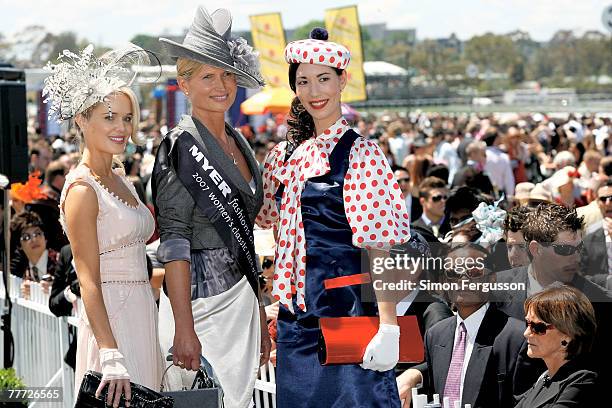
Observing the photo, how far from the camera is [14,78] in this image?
675cm

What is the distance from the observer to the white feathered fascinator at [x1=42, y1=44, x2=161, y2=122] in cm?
402

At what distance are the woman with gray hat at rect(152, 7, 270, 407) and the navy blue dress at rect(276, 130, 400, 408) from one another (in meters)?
0.26

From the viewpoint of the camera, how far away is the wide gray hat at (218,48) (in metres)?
4.05

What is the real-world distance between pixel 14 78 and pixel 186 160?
3101mm

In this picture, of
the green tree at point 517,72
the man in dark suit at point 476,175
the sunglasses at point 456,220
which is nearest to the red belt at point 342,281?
the sunglasses at point 456,220

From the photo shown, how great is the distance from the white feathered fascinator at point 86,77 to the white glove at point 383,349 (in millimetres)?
1261

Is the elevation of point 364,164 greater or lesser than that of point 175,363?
greater

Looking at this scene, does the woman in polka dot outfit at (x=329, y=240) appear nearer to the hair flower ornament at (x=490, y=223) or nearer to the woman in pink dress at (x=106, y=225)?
the woman in pink dress at (x=106, y=225)

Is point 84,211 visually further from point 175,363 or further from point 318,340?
point 318,340

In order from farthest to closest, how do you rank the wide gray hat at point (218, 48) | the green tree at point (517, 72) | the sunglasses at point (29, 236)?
the green tree at point (517, 72) < the sunglasses at point (29, 236) < the wide gray hat at point (218, 48)

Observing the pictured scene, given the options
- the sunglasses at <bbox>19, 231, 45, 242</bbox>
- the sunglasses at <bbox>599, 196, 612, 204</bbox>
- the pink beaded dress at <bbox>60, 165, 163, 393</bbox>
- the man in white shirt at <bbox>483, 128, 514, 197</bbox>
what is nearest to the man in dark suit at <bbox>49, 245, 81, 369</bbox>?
the sunglasses at <bbox>19, 231, 45, 242</bbox>

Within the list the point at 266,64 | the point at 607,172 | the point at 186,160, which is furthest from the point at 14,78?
the point at 266,64

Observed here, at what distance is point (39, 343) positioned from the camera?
7211 millimetres

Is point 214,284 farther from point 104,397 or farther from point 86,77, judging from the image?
point 86,77
